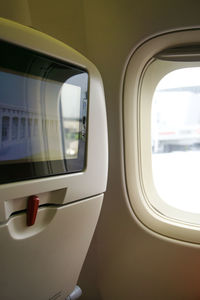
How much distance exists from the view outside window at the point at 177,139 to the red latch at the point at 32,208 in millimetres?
902

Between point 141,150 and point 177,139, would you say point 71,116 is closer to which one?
point 141,150

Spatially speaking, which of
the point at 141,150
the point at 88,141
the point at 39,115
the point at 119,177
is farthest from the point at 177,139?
the point at 39,115

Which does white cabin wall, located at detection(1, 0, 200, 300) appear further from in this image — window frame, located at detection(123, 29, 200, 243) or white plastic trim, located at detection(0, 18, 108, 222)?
white plastic trim, located at detection(0, 18, 108, 222)

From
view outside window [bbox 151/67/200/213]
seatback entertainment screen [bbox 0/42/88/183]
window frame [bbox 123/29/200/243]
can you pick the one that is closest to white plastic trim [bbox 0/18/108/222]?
seatback entertainment screen [bbox 0/42/88/183]

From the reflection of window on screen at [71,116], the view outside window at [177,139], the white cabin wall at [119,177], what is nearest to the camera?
the reflection of window on screen at [71,116]

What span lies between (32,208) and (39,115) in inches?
10.8

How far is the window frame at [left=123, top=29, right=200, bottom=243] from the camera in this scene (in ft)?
3.77

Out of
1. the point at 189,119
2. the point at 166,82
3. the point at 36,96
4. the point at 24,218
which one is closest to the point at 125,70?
the point at 166,82

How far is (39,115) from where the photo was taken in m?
0.70

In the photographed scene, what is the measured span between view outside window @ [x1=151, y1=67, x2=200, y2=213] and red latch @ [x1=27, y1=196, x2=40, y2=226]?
902mm

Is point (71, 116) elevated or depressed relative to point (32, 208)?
elevated

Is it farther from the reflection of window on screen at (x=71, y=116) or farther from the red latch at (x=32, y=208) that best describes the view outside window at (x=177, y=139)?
the red latch at (x=32, y=208)

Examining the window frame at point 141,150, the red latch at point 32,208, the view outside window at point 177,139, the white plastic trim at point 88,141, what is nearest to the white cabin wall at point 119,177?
the window frame at point 141,150

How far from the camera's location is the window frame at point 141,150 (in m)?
1.15
